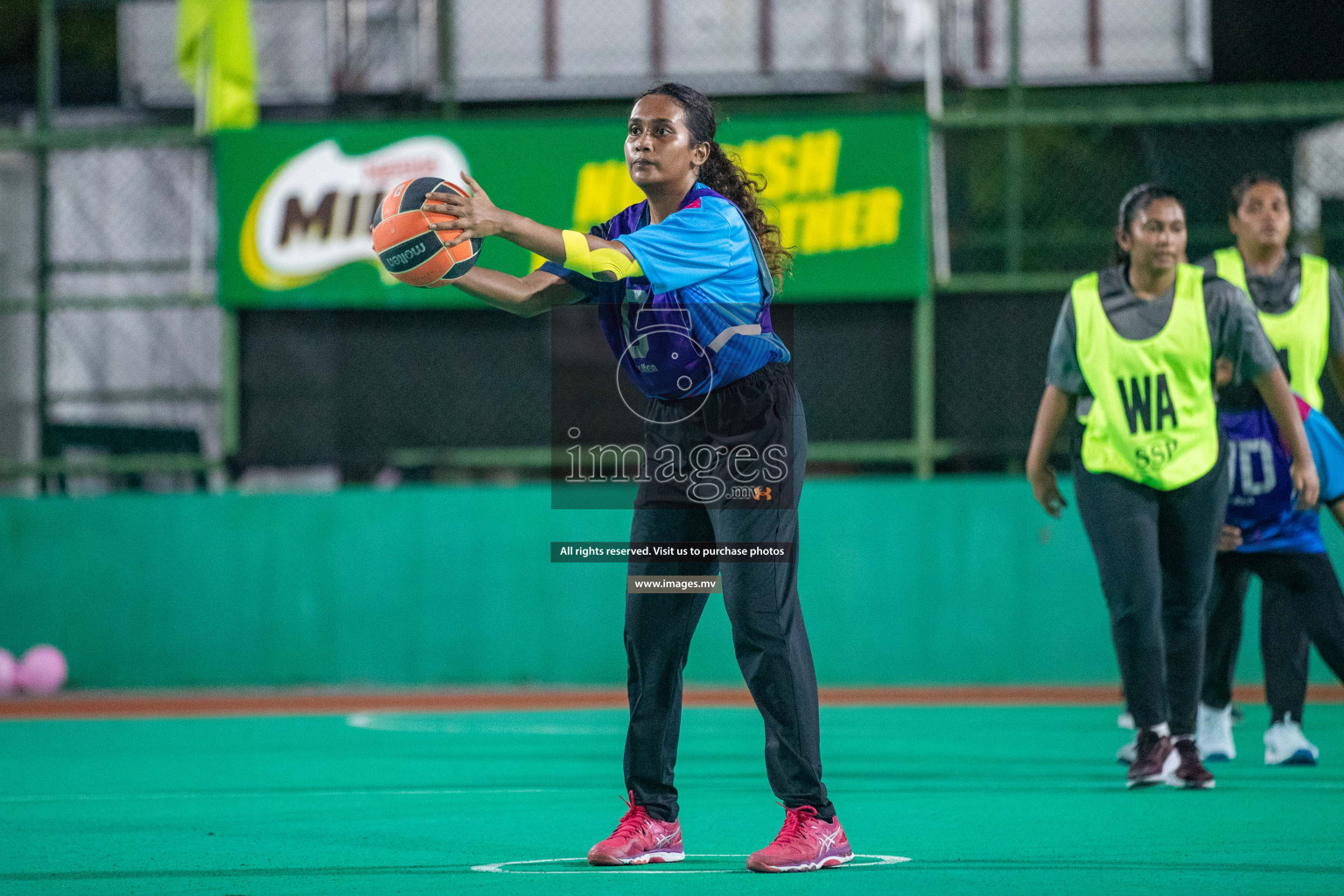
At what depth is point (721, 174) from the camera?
4.71 metres

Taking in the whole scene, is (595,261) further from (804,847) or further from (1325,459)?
(1325,459)

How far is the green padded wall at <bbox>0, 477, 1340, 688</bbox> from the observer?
11.0 m

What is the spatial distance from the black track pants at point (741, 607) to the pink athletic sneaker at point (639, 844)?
0.13 ft

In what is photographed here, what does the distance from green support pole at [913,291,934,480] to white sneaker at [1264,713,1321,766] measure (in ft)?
15.5

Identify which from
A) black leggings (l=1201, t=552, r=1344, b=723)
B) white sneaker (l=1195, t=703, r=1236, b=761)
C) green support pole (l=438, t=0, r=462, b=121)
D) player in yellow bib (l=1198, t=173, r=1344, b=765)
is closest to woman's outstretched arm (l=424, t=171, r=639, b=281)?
player in yellow bib (l=1198, t=173, r=1344, b=765)

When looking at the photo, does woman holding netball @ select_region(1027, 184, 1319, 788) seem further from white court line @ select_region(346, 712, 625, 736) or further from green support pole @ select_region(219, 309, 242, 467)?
green support pole @ select_region(219, 309, 242, 467)

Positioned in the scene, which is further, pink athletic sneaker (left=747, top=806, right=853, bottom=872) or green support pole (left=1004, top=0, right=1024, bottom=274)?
green support pole (left=1004, top=0, right=1024, bottom=274)

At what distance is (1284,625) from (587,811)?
296 centimetres

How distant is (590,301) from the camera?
4734mm

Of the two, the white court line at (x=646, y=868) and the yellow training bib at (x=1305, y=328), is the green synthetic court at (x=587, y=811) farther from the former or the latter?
the yellow training bib at (x=1305, y=328)

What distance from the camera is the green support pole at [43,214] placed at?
456 inches

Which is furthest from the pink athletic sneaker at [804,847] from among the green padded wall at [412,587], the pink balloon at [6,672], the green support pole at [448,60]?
the green support pole at [448,60]

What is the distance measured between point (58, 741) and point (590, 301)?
186 inches

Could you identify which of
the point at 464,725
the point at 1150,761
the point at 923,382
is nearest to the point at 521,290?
the point at 1150,761
